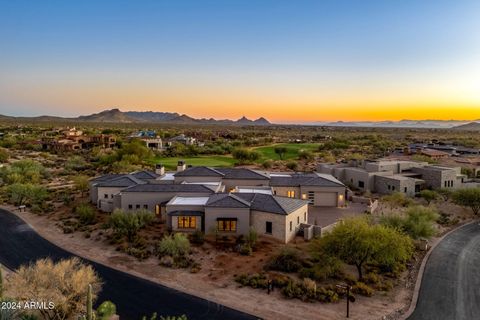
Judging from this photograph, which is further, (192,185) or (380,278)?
(192,185)

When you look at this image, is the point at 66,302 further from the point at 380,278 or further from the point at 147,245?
the point at 380,278

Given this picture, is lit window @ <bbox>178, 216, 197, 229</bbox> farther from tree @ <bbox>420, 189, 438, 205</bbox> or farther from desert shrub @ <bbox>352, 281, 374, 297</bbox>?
tree @ <bbox>420, 189, 438, 205</bbox>

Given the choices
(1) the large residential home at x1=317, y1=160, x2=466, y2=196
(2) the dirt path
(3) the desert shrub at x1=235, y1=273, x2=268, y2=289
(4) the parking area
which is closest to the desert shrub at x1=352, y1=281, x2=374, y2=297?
(2) the dirt path

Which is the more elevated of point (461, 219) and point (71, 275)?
point (71, 275)

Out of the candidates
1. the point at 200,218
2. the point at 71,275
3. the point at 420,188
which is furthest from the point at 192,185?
the point at 420,188

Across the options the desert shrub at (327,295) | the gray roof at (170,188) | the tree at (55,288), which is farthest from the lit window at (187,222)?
the tree at (55,288)

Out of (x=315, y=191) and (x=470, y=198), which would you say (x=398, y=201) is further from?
(x=315, y=191)
